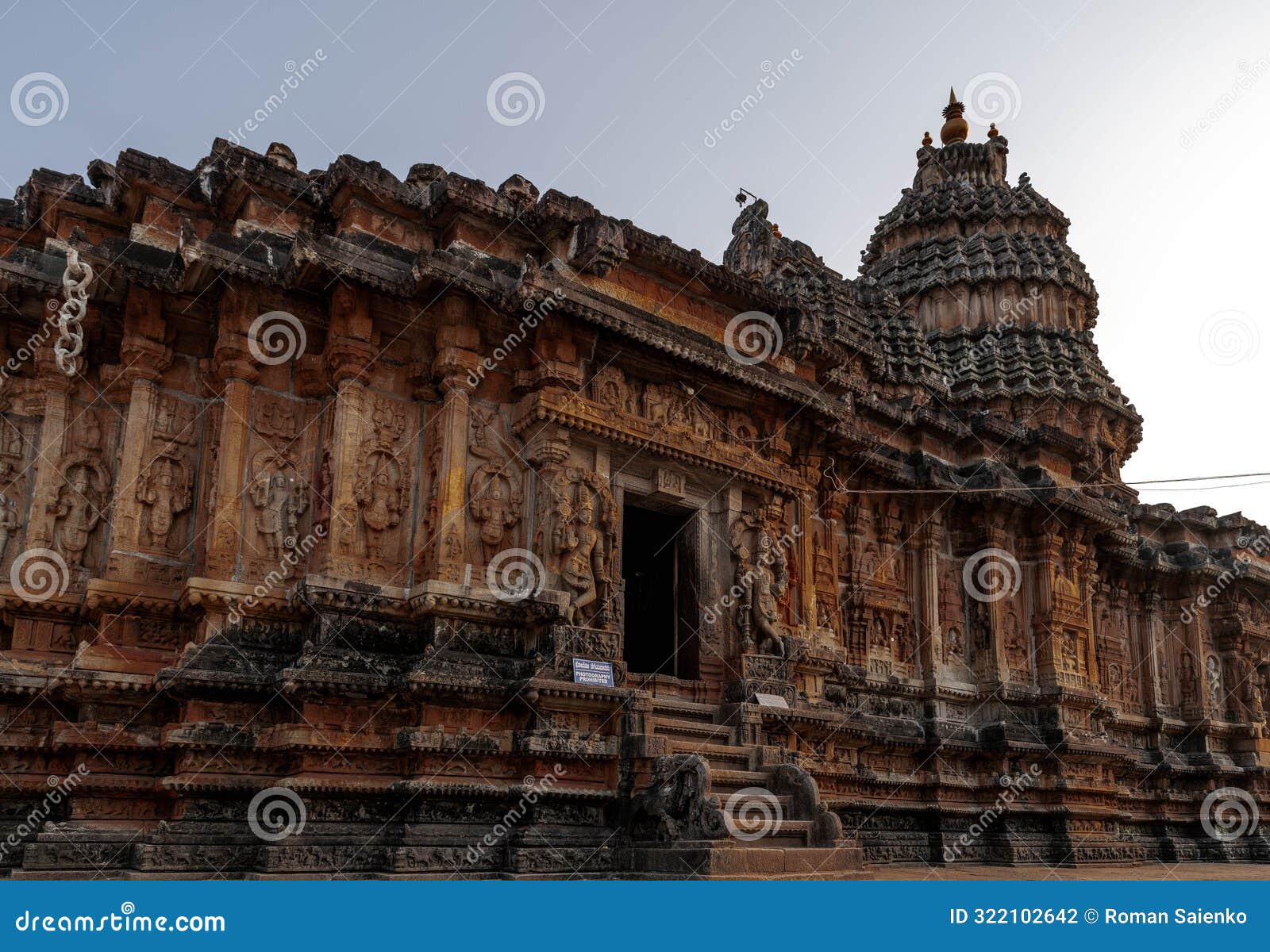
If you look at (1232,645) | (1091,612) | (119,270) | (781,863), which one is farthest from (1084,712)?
(119,270)

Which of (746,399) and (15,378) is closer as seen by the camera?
(15,378)

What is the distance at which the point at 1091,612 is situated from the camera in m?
22.5

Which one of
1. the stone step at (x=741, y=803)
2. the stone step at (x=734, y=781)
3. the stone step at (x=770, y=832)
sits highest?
the stone step at (x=734, y=781)

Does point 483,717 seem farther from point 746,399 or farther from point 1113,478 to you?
point 1113,478

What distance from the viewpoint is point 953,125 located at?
35.6 m

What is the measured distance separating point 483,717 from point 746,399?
5.77 m

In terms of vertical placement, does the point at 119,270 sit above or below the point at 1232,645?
above
